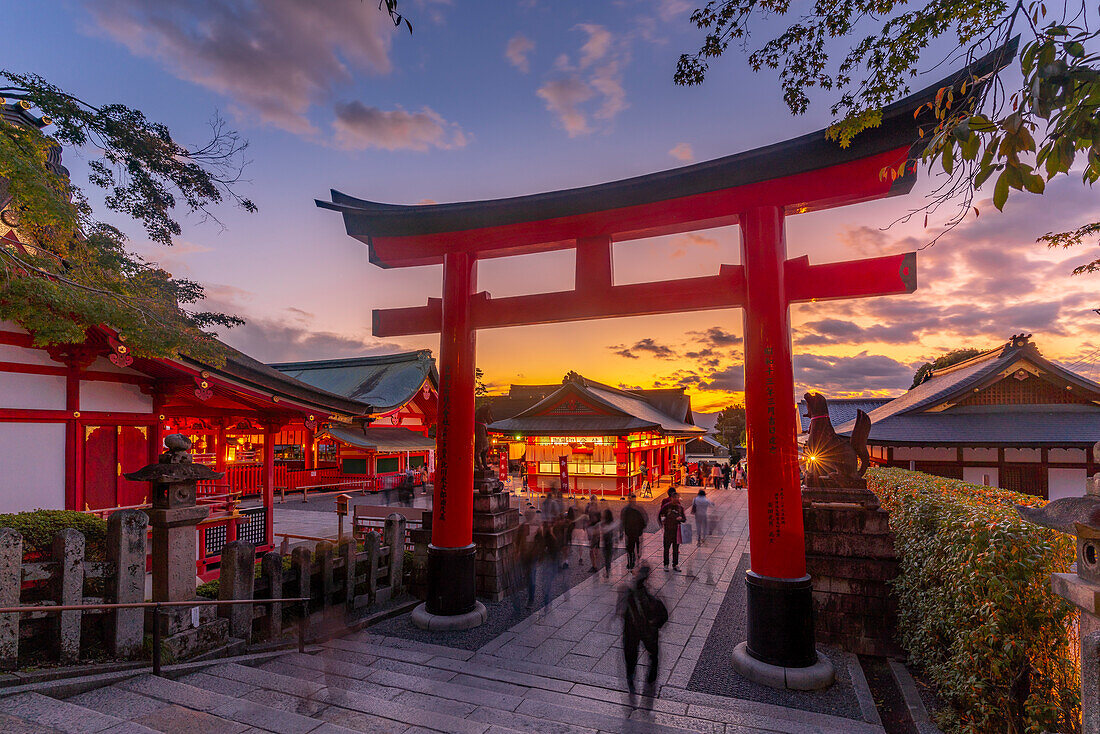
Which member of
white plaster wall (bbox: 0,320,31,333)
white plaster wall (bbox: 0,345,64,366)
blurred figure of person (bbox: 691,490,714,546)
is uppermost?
white plaster wall (bbox: 0,320,31,333)

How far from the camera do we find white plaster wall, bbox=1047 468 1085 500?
1455 cm

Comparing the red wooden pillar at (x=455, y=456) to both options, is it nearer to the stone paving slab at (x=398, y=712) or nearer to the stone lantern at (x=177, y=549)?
the stone paving slab at (x=398, y=712)

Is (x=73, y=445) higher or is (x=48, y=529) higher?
(x=73, y=445)

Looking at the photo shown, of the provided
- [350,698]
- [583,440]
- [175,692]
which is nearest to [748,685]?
[350,698]

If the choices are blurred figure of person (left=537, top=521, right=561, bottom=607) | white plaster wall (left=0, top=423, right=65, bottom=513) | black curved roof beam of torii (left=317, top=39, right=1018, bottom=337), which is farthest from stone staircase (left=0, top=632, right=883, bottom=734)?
white plaster wall (left=0, top=423, right=65, bottom=513)

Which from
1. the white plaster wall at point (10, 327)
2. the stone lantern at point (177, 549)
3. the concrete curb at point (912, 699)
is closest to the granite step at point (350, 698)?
the stone lantern at point (177, 549)

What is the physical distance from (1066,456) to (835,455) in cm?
1333

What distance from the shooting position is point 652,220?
23.4 feet

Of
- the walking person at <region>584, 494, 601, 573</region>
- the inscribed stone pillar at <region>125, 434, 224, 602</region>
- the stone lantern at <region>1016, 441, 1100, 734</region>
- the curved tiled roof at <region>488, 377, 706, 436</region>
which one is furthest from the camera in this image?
the curved tiled roof at <region>488, 377, 706, 436</region>

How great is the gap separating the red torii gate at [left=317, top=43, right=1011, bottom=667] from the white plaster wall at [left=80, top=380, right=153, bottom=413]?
4893mm

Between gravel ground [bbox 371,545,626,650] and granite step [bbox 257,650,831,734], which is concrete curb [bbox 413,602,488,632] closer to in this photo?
gravel ground [bbox 371,545,626,650]

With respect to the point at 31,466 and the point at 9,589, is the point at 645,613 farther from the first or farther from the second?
the point at 31,466

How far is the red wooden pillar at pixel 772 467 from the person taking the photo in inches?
226

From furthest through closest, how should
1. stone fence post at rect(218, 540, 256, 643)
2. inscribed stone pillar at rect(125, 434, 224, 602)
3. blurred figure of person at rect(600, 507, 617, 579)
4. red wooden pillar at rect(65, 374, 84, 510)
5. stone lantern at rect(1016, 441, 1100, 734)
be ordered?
blurred figure of person at rect(600, 507, 617, 579)
red wooden pillar at rect(65, 374, 84, 510)
stone fence post at rect(218, 540, 256, 643)
inscribed stone pillar at rect(125, 434, 224, 602)
stone lantern at rect(1016, 441, 1100, 734)
